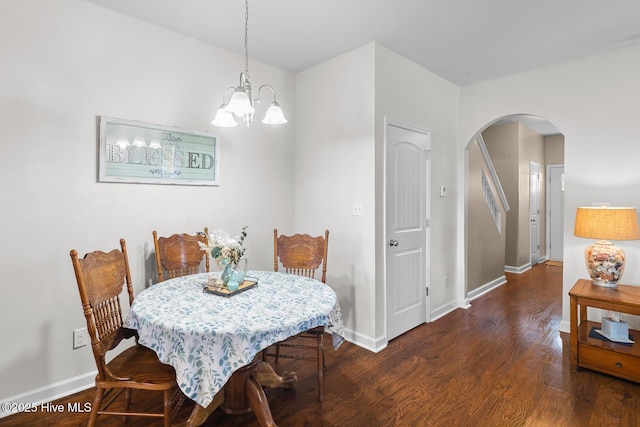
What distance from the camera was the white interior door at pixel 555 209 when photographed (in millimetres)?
6656

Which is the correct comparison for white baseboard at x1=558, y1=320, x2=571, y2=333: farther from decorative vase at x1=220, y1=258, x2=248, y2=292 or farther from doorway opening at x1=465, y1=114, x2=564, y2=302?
decorative vase at x1=220, y1=258, x2=248, y2=292

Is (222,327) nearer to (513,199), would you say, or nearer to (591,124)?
(591,124)

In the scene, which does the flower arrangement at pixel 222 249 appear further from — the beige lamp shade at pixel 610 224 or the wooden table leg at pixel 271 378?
the beige lamp shade at pixel 610 224

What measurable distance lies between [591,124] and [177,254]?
12.6 ft

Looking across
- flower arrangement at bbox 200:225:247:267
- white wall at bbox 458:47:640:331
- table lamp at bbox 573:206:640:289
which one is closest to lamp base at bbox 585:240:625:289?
table lamp at bbox 573:206:640:289

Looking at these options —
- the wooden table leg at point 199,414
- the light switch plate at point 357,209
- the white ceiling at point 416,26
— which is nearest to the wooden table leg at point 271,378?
the wooden table leg at point 199,414

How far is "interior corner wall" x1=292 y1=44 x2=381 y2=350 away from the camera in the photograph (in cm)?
289

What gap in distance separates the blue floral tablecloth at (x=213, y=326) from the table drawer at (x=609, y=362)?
2.10 m

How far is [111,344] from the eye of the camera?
1701 millimetres

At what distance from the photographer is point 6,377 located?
6.57ft

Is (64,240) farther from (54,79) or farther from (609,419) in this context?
(609,419)

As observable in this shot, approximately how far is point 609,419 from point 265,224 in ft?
9.42

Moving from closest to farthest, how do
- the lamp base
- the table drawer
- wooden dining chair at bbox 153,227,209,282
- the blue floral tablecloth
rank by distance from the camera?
the blue floral tablecloth, the table drawer, wooden dining chair at bbox 153,227,209,282, the lamp base

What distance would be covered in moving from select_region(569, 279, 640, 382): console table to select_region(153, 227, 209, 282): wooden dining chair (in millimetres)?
2878
